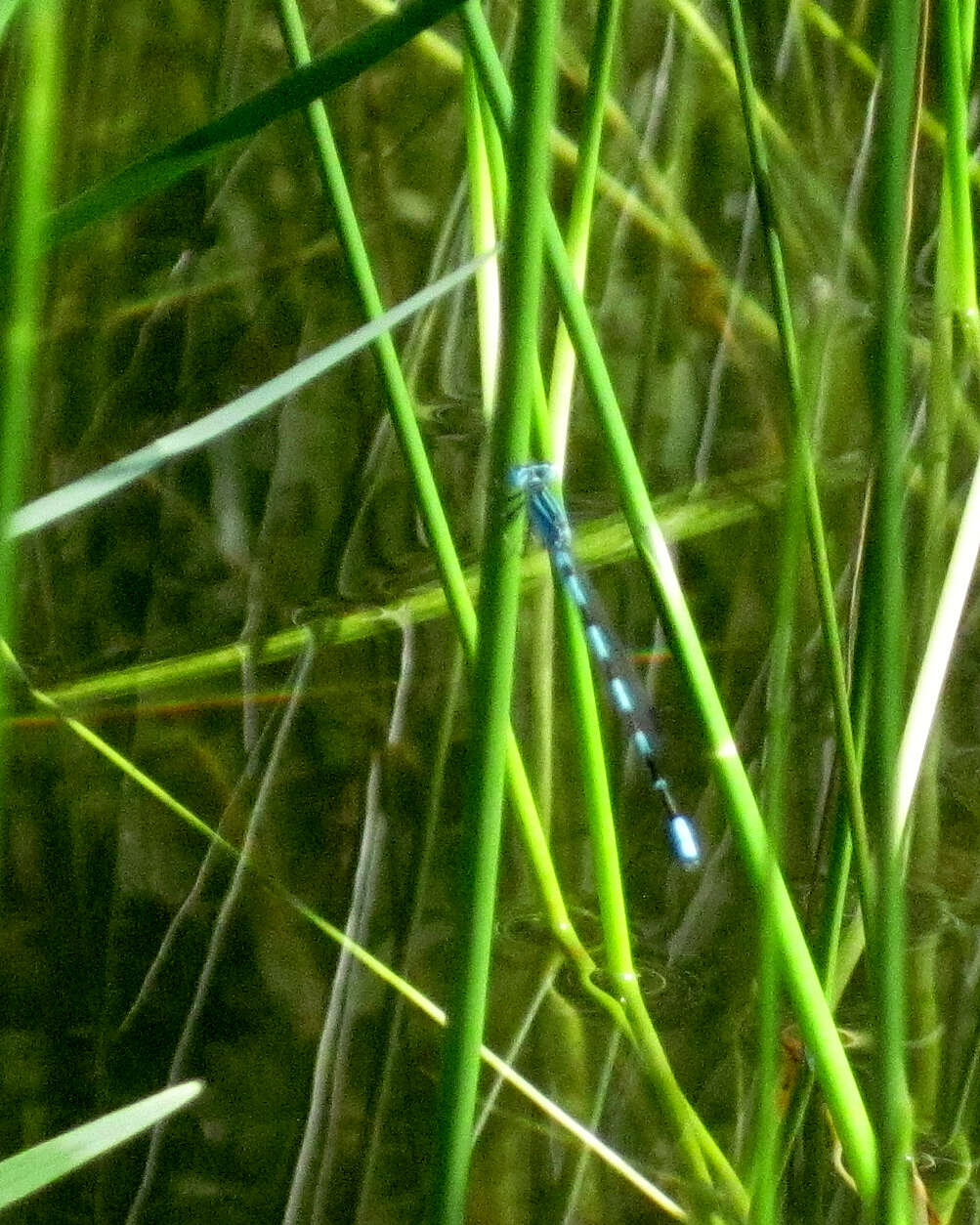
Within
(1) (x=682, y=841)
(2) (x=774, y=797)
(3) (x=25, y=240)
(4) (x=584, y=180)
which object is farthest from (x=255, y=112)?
(1) (x=682, y=841)

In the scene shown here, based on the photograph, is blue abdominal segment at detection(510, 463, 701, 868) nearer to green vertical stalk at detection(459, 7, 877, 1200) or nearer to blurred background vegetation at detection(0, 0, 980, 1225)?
blurred background vegetation at detection(0, 0, 980, 1225)

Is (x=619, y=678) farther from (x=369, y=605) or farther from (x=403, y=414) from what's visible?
(x=403, y=414)

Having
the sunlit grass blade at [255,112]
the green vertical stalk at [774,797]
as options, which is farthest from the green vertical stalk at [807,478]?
the sunlit grass blade at [255,112]

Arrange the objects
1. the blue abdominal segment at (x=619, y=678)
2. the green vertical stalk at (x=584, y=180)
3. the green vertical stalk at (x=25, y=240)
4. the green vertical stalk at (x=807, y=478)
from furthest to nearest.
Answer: the blue abdominal segment at (x=619, y=678), the green vertical stalk at (x=584, y=180), the green vertical stalk at (x=807, y=478), the green vertical stalk at (x=25, y=240)

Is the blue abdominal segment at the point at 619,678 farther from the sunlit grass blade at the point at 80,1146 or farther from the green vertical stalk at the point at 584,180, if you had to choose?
the sunlit grass blade at the point at 80,1146

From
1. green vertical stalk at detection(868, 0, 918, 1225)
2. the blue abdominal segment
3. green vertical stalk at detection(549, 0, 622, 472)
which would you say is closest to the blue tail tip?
the blue abdominal segment

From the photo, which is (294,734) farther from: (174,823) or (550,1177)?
(550,1177)
